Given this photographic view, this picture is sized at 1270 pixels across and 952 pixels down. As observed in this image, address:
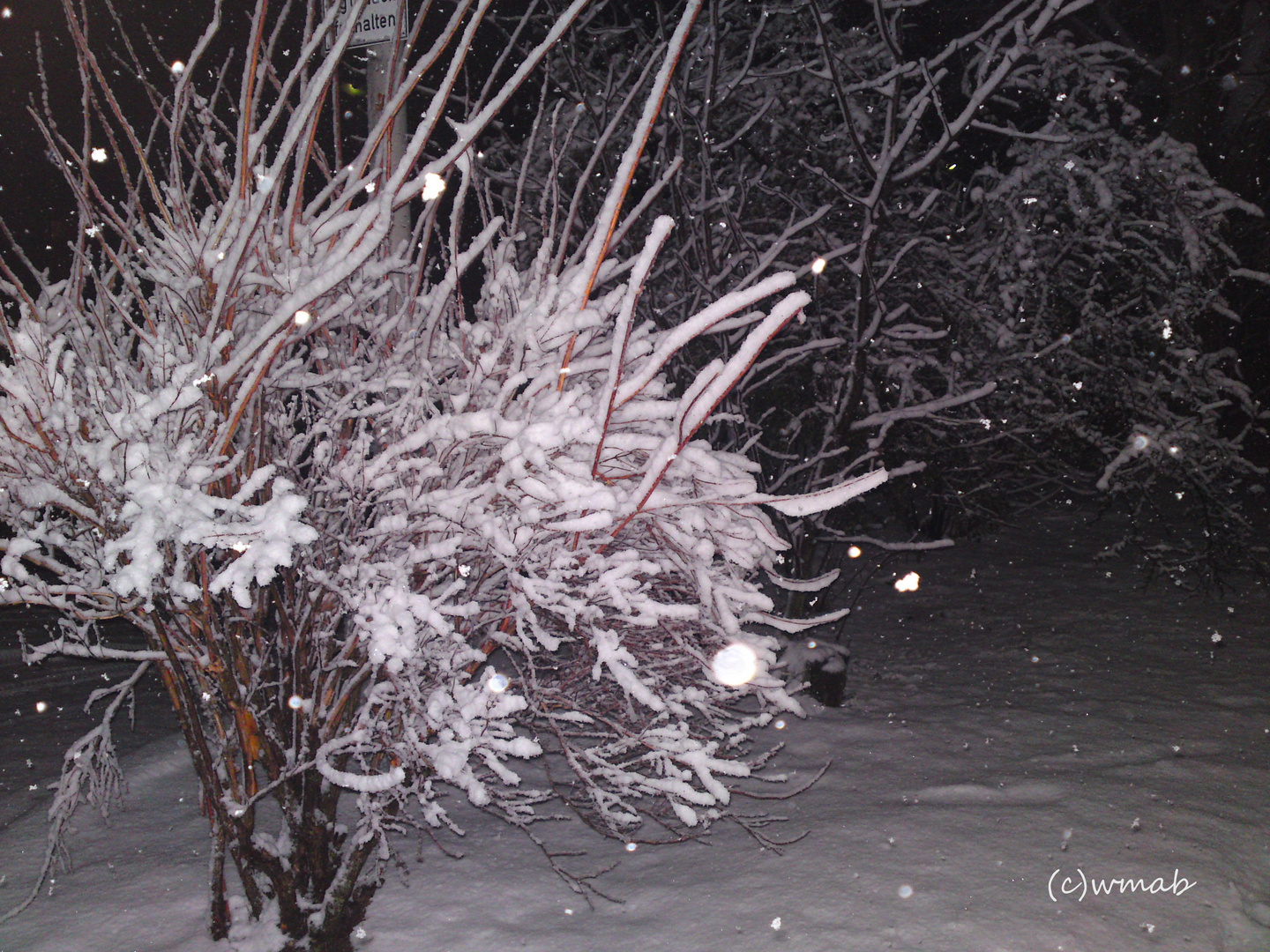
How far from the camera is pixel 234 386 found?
7.88 ft

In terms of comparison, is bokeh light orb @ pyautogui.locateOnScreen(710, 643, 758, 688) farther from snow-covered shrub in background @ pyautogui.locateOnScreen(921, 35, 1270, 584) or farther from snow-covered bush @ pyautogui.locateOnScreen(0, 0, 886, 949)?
snow-covered shrub in background @ pyautogui.locateOnScreen(921, 35, 1270, 584)

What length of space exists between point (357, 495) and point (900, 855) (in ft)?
9.11

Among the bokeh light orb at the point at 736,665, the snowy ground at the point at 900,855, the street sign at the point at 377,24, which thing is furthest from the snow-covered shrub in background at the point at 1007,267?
the bokeh light orb at the point at 736,665

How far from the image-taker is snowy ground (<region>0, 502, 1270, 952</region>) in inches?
119

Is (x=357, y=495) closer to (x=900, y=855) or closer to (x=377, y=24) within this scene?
(x=377, y=24)

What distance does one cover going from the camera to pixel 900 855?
354 centimetres

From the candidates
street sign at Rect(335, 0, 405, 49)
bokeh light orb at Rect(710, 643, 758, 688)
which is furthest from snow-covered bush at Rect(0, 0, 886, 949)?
street sign at Rect(335, 0, 405, 49)

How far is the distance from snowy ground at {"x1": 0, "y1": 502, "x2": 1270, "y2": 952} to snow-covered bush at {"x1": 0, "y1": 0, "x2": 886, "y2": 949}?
0.52 m

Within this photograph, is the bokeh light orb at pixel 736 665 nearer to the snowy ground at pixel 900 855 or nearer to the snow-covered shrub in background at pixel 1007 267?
the snowy ground at pixel 900 855

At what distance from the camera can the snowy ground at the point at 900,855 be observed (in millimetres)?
3020

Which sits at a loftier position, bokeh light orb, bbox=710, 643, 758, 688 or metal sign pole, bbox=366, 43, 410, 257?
metal sign pole, bbox=366, 43, 410, 257

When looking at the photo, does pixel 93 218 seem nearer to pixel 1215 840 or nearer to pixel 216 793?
pixel 216 793

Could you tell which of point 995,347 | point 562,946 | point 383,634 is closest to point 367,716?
point 383,634

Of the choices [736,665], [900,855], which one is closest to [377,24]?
[736,665]
